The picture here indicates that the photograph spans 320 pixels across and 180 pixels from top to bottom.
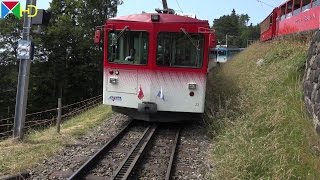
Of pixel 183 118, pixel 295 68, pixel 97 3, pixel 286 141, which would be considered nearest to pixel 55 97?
pixel 97 3

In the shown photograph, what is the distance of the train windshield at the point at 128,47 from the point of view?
12.1 meters

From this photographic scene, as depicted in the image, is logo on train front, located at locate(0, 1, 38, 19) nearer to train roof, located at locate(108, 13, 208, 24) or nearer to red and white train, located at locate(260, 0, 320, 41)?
train roof, located at locate(108, 13, 208, 24)

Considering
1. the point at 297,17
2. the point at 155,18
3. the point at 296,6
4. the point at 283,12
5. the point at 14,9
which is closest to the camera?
the point at 14,9

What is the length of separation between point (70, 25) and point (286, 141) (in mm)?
36594

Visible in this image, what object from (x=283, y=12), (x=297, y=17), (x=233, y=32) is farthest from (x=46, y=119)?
(x=233, y=32)

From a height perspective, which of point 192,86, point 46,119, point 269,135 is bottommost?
point 46,119

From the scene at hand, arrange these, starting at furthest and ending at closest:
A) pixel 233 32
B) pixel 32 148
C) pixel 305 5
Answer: pixel 233 32, pixel 305 5, pixel 32 148

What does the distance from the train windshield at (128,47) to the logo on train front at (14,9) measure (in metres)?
2.83

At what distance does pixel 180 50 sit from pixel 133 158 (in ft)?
13.2

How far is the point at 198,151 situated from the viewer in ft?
32.3

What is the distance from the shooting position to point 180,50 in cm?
1200

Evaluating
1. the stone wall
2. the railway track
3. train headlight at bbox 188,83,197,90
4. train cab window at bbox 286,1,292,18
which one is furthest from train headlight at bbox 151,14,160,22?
train cab window at bbox 286,1,292,18

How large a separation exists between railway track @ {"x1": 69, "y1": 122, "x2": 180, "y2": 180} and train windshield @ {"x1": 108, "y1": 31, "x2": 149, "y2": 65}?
1.84 meters

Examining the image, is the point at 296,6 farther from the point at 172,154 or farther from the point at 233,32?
the point at 233,32
